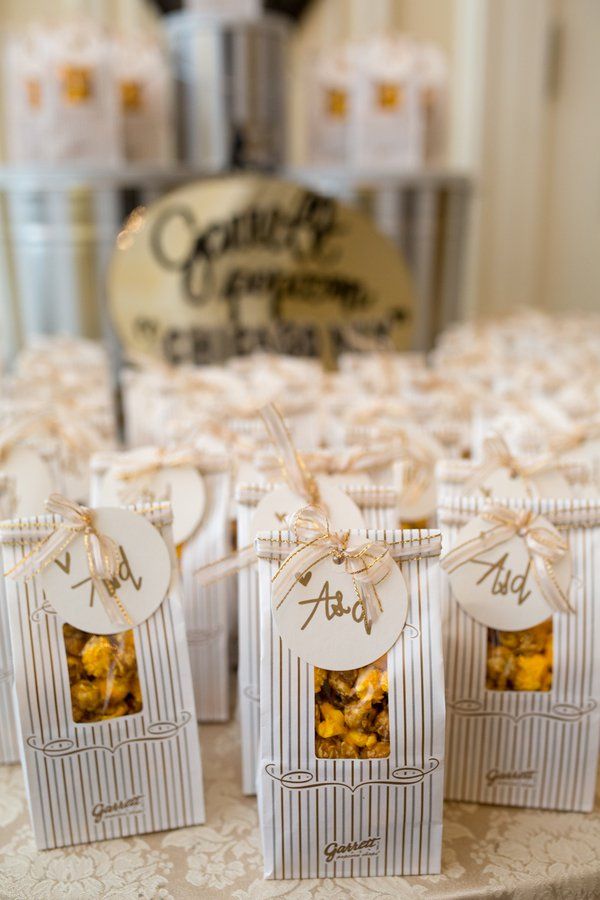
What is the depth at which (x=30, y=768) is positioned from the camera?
26.0 inches

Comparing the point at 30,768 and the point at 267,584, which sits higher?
the point at 267,584

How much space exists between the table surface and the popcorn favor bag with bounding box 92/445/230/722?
6.1 inches

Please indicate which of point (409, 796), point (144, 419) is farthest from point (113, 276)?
point (409, 796)

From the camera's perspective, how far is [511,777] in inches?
28.6

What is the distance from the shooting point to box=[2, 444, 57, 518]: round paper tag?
2.78ft

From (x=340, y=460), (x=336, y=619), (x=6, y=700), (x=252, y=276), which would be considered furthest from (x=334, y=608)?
(x=252, y=276)

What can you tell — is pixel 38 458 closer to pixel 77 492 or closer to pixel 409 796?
pixel 77 492

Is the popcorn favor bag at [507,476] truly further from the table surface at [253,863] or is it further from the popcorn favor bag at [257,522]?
the table surface at [253,863]

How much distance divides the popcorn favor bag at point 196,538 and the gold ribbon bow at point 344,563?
9.3 inches

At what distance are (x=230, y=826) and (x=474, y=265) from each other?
3533mm

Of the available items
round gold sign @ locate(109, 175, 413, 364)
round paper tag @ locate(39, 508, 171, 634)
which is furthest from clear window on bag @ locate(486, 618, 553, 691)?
round gold sign @ locate(109, 175, 413, 364)

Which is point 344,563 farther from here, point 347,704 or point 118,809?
point 118,809

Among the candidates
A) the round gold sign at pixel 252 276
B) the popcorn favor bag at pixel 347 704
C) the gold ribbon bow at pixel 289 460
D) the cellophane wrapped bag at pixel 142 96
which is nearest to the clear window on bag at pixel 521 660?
the popcorn favor bag at pixel 347 704

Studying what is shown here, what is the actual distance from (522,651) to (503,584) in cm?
7
